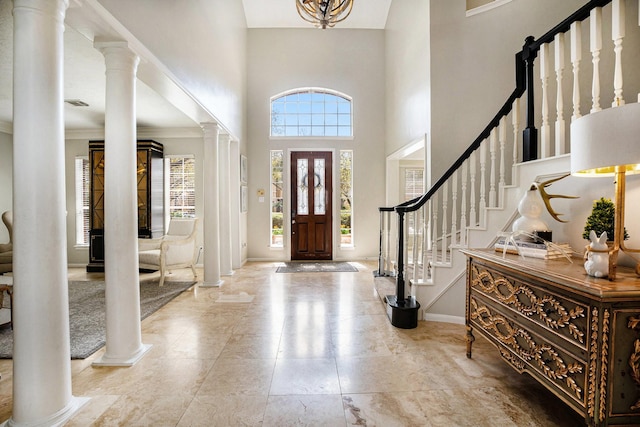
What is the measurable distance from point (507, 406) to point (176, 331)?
112 inches

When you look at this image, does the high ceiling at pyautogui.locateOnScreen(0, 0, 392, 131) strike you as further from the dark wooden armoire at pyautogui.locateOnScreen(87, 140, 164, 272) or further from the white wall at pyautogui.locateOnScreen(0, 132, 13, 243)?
the dark wooden armoire at pyautogui.locateOnScreen(87, 140, 164, 272)

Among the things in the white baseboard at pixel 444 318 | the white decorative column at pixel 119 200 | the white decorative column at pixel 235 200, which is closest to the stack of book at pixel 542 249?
the white baseboard at pixel 444 318

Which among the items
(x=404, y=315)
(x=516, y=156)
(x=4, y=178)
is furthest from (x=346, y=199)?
(x=4, y=178)

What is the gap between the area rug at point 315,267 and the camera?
19.5ft

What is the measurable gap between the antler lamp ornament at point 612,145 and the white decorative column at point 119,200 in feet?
9.12

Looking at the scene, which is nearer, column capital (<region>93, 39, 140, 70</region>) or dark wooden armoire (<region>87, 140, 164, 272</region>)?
column capital (<region>93, 39, 140, 70</region>)

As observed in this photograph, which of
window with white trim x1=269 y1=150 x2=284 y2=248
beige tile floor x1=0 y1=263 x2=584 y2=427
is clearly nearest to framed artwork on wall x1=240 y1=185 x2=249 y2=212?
window with white trim x1=269 y1=150 x2=284 y2=248

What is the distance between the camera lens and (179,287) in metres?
4.79

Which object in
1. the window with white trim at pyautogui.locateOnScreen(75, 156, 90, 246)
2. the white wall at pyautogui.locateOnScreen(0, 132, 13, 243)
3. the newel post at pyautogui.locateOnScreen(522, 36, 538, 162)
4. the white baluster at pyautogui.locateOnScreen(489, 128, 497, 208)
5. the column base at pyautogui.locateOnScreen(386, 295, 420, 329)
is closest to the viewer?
the newel post at pyautogui.locateOnScreen(522, 36, 538, 162)

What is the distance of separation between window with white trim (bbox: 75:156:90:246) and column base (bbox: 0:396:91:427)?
5.75 m

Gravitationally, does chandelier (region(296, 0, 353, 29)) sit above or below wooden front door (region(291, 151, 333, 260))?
above

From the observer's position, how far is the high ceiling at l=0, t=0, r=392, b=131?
319 cm

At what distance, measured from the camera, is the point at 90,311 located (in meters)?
3.69

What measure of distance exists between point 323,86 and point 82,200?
18.5ft
